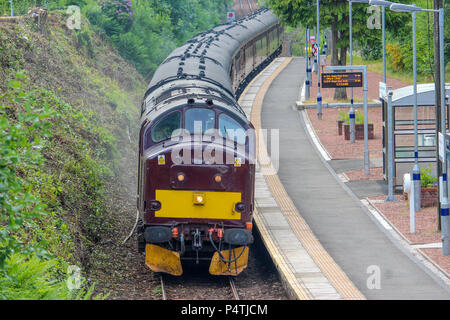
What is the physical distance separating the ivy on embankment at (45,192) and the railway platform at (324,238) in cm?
471

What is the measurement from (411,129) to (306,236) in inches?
250

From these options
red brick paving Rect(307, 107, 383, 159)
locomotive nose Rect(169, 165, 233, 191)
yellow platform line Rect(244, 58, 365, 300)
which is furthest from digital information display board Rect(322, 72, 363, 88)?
locomotive nose Rect(169, 165, 233, 191)

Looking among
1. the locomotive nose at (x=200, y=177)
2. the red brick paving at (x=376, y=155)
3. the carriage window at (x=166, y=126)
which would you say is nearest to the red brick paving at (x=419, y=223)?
the red brick paving at (x=376, y=155)

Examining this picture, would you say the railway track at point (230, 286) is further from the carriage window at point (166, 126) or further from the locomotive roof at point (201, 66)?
the locomotive roof at point (201, 66)

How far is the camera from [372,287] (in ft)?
53.4

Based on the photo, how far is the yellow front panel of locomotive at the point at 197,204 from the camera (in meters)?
16.3

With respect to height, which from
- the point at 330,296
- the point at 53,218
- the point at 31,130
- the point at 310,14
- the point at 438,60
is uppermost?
the point at 310,14

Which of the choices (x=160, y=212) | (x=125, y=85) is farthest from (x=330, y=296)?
(x=125, y=85)

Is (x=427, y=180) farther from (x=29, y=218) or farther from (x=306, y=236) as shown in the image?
(x=29, y=218)

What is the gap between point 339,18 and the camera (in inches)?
1676

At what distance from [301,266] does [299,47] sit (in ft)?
228

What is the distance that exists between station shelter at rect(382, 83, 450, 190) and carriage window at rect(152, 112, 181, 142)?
32.5 ft
